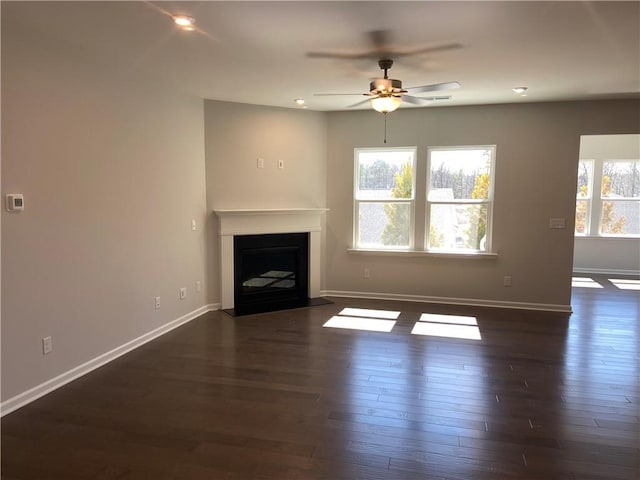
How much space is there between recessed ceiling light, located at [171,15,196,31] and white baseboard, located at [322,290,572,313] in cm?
405

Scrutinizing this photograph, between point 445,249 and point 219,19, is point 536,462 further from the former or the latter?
point 445,249

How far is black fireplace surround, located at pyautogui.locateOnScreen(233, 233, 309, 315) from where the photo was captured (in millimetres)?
5461

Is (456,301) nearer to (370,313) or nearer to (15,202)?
(370,313)

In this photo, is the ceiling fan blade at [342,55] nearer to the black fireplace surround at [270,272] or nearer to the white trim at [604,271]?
the black fireplace surround at [270,272]

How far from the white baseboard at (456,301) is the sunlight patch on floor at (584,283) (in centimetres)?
152

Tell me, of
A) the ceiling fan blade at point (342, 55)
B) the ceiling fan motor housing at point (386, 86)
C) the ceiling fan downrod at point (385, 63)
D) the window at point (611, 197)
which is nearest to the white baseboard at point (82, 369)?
the ceiling fan blade at point (342, 55)

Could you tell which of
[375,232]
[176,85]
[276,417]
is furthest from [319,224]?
[276,417]

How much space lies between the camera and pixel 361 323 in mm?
4809

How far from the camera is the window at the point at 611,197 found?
7.80 meters

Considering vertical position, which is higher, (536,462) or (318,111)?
(318,111)

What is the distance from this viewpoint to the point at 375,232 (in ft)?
19.7

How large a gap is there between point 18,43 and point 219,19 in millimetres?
1359

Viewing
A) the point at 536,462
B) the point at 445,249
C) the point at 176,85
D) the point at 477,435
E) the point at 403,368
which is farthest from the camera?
the point at 445,249

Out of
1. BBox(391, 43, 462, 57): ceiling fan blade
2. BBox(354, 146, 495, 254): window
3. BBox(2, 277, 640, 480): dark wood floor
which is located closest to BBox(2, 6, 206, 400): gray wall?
BBox(2, 277, 640, 480): dark wood floor
